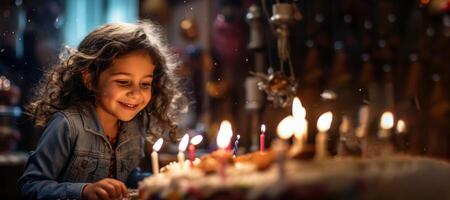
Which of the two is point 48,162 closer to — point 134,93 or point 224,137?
point 134,93

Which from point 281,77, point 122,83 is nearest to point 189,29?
point 281,77

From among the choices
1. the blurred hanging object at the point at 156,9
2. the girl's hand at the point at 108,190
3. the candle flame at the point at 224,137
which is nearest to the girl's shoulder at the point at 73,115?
the girl's hand at the point at 108,190

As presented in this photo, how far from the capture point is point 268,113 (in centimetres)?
312

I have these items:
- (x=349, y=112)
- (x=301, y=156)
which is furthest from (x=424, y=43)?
(x=301, y=156)

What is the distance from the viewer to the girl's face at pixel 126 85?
2.06 metres

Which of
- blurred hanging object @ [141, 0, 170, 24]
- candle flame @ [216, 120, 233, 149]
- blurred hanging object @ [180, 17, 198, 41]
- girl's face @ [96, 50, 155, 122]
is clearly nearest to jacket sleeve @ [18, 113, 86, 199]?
girl's face @ [96, 50, 155, 122]

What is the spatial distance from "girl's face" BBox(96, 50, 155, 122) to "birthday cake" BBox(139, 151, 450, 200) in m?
0.83

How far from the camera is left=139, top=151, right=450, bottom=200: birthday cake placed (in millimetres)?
976

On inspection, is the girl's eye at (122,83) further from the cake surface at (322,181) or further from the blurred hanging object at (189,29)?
the blurred hanging object at (189,29)

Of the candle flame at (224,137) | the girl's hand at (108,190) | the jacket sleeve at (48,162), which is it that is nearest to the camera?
the candle flame at (224,137)

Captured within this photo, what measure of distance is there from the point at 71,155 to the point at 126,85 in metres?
0.30

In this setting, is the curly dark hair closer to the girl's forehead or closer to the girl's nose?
the girl's forehead

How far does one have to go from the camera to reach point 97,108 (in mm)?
2205

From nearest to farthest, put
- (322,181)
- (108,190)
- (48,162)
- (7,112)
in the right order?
(322,181) → (108,190) → (48,162) → (7,112)
